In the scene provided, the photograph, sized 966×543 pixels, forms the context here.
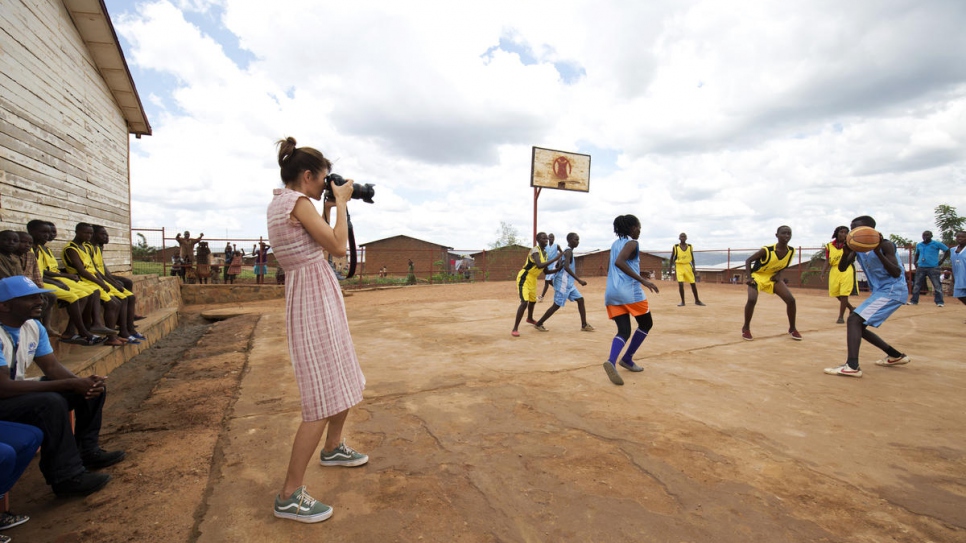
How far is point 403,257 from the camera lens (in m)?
27.0

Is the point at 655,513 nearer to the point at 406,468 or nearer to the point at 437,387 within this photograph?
the point at 406,468

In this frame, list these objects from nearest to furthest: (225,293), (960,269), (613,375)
→ (613,375) < (960,269) < (225,293)

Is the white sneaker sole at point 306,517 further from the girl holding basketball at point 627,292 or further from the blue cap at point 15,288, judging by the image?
the girl holding basketball at point 627,292

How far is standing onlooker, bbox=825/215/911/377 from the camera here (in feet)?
14.6

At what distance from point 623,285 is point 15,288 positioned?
14.1 feet

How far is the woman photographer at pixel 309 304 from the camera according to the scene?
2080 mm

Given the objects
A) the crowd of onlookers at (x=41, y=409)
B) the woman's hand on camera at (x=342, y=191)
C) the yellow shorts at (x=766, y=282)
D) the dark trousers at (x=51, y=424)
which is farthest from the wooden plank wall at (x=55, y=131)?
the yellow shorts at (x=766, y=282)

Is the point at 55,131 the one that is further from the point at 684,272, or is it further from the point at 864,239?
the point at 684,272

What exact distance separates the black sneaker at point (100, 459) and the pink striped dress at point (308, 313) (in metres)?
1.43

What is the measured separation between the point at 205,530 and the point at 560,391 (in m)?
2.64

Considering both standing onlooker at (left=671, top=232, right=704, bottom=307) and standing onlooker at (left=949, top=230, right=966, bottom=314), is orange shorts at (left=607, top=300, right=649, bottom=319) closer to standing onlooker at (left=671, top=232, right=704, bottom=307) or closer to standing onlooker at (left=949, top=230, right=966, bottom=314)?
standing onlooker at (left=671, top=232, right=704, bottom=307)

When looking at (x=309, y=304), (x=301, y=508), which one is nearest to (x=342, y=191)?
(x=309, y=304)

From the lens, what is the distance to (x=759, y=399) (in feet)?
12.1

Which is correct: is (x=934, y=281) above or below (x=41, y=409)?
above
